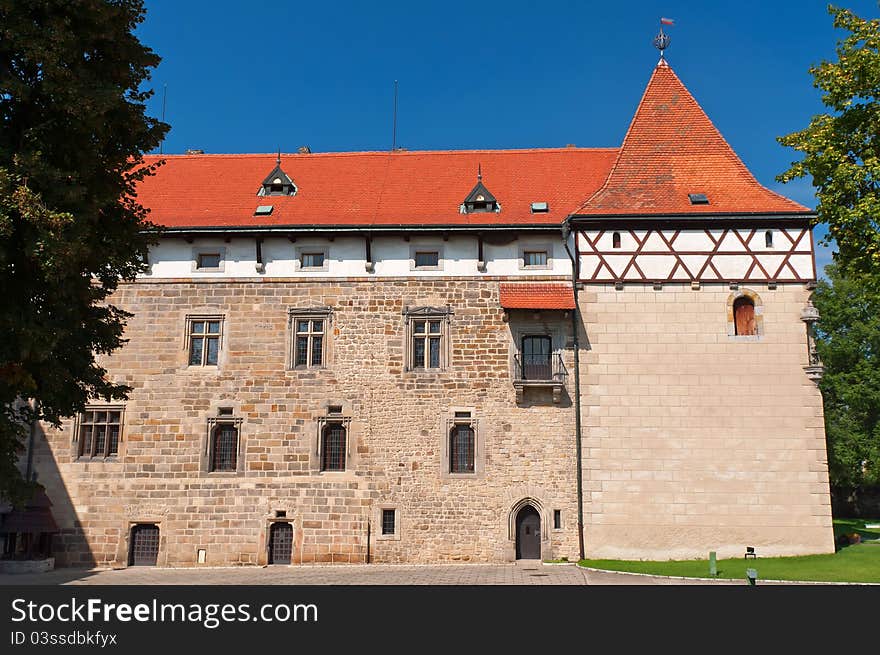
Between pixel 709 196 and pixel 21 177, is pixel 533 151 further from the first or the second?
pixel 21 177

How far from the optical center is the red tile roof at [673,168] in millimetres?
22453

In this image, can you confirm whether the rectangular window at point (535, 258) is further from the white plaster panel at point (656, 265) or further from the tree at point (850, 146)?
the tree at point (850, 146)

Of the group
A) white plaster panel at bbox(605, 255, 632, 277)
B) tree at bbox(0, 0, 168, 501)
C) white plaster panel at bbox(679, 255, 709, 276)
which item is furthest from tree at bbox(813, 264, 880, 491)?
tree at bbox(0, 0, 168, 501)

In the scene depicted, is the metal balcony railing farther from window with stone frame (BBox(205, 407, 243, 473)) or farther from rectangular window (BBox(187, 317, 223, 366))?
rectangular window (BBox(187, 317, 223, 366))

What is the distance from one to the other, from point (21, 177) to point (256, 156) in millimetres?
17149

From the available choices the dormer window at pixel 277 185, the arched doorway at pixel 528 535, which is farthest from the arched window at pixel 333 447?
the dormer window at pixel 277 185

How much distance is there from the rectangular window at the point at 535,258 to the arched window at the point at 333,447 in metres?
7.00

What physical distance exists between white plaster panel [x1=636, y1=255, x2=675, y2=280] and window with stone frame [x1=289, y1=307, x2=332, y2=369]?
349 inches

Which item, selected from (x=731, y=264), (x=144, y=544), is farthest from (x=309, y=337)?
(x=731, y=264)

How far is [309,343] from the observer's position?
23.1m

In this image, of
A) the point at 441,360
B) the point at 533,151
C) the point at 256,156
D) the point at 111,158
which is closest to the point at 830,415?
the point at 533,151

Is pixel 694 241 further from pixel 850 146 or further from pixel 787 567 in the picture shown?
pixel 787 567
